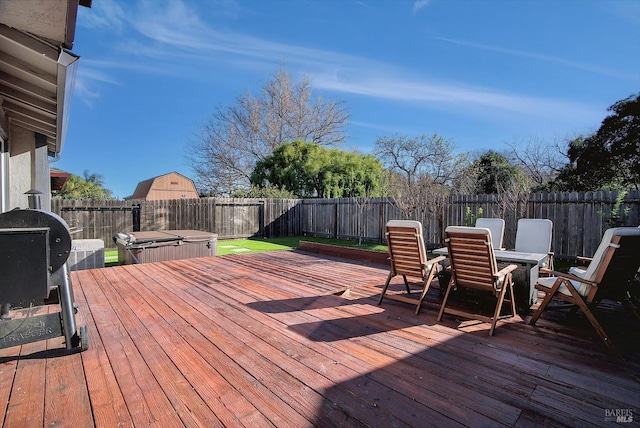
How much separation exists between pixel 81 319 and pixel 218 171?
66.0 ft

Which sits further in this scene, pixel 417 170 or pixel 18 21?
pixel 417 170

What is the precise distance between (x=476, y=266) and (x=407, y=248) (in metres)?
0.81

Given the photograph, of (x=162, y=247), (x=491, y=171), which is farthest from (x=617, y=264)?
(x=491, y=171)

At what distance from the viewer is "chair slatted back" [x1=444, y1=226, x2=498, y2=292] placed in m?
3.12

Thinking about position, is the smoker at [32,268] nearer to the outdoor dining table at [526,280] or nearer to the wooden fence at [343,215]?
the outdoor dining table at [526,280]

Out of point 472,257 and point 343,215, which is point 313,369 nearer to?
point 472,257

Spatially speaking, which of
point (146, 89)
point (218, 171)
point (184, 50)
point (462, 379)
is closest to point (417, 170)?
point (184, 50)

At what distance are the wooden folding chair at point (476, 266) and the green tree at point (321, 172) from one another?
14.3 metres

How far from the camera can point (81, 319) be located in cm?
345

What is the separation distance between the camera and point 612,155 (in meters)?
11.1

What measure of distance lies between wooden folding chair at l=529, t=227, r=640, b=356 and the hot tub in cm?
684

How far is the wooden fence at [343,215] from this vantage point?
6.94m

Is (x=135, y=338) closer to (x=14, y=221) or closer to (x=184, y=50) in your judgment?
(x=14, y=221)

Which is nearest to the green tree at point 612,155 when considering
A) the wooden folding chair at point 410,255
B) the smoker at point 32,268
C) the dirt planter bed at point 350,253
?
the dirt planter bed at point 350,253
